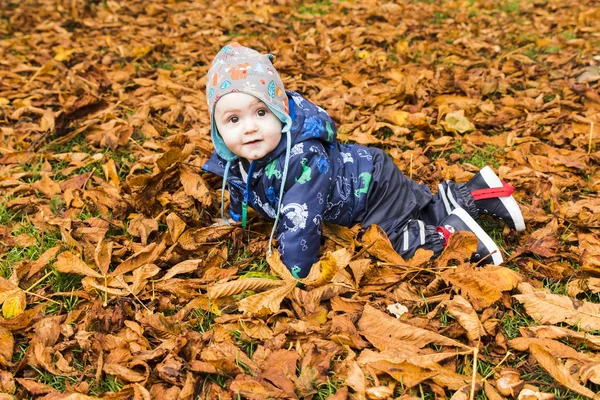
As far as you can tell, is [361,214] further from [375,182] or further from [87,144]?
[87,144]

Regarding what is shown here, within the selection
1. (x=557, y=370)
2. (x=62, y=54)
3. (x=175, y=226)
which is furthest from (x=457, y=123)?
(x=62, y=54)

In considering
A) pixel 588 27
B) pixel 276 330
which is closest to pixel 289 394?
pixel 276 330

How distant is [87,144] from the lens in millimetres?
4168

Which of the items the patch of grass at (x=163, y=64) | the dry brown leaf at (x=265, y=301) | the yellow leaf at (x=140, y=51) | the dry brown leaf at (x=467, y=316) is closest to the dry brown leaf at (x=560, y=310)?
the dry brown leaf at (x=467, y=316)

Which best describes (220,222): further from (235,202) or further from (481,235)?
(481,235)

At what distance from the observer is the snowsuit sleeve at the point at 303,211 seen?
2824mm

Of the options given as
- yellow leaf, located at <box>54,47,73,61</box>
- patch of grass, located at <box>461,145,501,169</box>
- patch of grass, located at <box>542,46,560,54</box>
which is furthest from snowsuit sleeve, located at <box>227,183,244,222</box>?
patch of grass, located at <box>542,46,560,54</box>

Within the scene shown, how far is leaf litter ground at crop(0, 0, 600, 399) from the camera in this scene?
2.29m

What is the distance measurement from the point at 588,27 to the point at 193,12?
439 cm

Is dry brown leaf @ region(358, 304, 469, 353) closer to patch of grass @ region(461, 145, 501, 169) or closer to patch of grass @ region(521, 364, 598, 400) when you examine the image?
patch of grass @ region(521, 364, 598, 400)

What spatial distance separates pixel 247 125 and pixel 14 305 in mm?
1410

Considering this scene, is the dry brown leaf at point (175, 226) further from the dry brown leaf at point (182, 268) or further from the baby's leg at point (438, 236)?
the baby's leg at point (438, 236)

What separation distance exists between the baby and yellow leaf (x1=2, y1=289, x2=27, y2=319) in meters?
1.17

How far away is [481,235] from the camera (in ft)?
9.75
